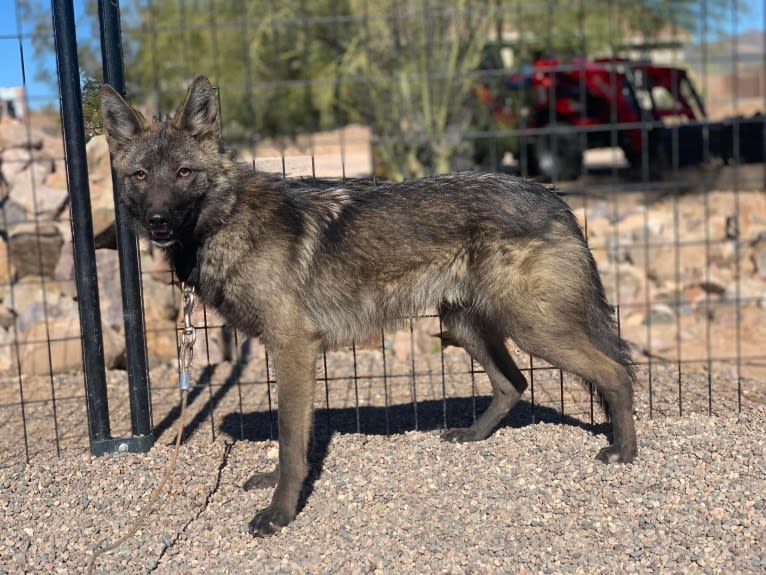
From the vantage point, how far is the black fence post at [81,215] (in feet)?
15.4

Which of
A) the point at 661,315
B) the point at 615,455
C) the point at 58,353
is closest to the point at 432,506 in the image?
Answer: the point at 615,455

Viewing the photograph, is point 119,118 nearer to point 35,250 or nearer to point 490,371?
point 490,371

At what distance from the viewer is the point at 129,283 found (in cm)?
501

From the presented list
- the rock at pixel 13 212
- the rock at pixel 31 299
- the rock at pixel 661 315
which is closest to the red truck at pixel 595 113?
the rock at pixel 661 315

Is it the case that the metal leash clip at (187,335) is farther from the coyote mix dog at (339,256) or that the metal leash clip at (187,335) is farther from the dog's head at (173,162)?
the dog's head at (173,162)

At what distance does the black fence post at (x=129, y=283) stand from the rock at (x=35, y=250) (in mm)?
3846

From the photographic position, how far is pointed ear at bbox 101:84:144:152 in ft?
14.2

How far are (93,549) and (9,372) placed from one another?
398cm

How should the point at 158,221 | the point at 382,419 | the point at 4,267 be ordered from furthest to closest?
the point at 4,267
the point at 382,419
the point at 158,221

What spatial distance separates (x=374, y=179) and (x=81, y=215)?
1607 mm

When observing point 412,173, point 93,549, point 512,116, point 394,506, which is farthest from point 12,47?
point 512,116

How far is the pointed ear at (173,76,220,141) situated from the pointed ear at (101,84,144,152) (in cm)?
20

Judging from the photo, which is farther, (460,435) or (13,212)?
(13,212)

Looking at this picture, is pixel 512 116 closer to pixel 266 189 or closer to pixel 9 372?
pixel 9 372
